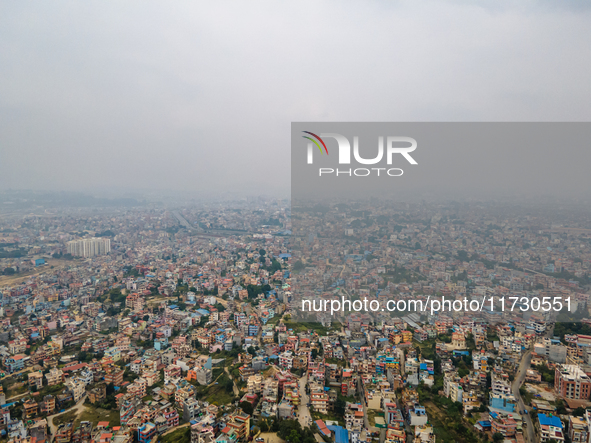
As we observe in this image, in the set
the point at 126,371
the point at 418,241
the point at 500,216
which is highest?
the point at 500,216

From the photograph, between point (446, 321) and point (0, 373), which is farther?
point (446, 321)

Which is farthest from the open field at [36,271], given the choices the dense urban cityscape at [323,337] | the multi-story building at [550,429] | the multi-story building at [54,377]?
the multi-story building at [550,429]

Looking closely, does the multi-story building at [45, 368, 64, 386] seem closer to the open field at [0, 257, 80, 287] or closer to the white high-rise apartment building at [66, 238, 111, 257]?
the open field at [0, 257, 80, 287]

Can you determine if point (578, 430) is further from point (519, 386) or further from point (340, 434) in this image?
point (340, 434)

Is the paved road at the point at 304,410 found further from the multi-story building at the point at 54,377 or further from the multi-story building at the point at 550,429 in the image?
the multi-story building at the point at 54,377

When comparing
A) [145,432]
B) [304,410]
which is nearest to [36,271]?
[145,432]

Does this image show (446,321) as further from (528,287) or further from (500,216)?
(500,216)

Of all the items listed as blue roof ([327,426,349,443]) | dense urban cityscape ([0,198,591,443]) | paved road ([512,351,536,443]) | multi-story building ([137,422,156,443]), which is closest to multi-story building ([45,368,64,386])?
dense urban cityscape ([0,198,591,443])

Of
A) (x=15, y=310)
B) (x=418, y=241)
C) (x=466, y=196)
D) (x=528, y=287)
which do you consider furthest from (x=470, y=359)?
(x=15, y=310)

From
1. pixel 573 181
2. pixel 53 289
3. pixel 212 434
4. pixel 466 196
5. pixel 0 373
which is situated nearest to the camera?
pixel 212 434
